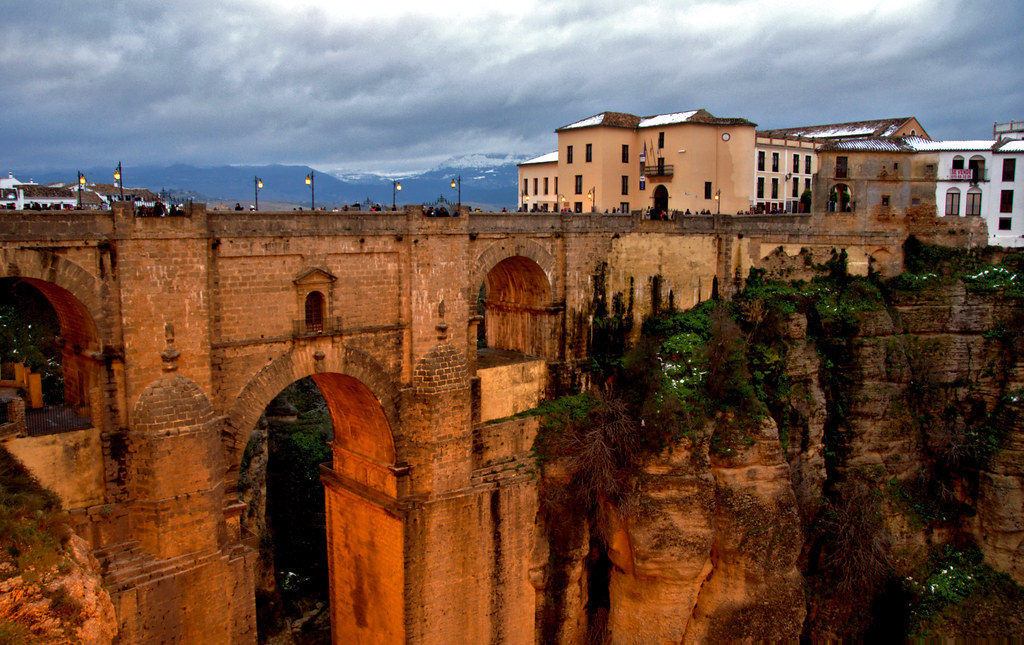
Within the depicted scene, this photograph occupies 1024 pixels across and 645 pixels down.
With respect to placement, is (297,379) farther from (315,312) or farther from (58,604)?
(58,604)

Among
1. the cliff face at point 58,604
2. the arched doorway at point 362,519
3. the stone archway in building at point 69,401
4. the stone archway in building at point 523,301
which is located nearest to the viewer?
the cliff face at point 58,604

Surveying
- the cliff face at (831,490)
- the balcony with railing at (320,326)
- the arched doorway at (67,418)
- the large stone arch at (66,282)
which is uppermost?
the large stone arch at (66,282)

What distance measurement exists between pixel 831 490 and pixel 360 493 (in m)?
16.6

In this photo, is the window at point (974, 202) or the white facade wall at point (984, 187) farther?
the window at point (974, 202)

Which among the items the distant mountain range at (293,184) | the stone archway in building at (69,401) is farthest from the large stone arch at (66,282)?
the distant mountain range at (293,184)

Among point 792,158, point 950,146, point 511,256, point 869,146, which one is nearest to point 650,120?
point 792,158

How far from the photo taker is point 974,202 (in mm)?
34500

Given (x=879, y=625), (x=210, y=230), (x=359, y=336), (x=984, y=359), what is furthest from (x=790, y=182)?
(x=210, y=230)

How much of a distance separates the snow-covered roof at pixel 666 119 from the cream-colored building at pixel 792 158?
3919 millimetres

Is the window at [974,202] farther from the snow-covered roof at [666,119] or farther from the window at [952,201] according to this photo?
the snow-covered roof at [666,119]

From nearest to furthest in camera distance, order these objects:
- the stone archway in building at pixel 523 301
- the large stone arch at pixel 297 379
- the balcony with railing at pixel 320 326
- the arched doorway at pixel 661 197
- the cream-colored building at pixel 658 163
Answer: the large stone arch at pixel 297 379 < the balcony with railing at pixel 320 326 < the stone archway in building at pixel 523 301 < the cream-colored building at pixel 658 163 < the arched doorway at pixel 661 197

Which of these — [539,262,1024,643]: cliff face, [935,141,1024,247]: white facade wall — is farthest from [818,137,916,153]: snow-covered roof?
[539,262,1024,643]: cliff face

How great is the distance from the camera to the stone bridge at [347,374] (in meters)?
16.2

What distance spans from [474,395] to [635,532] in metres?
6.09
